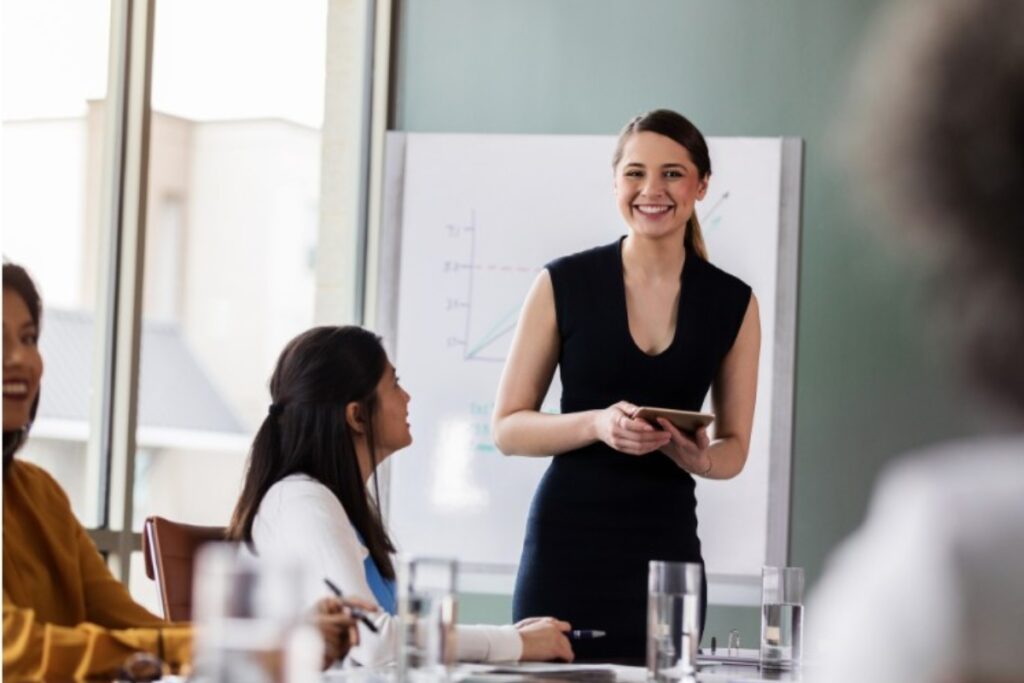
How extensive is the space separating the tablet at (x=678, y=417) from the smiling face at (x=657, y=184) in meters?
0.45

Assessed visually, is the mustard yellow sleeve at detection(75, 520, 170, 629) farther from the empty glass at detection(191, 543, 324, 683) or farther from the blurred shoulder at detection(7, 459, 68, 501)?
Answer: the empty glass at detection(191, 543, 324, 683)

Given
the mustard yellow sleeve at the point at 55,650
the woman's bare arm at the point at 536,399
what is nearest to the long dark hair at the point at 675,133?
the woman's bare arm at the point at 536,399

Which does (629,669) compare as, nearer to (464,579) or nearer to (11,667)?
(11,667)

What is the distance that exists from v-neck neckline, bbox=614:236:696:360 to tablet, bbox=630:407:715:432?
0.23 meters

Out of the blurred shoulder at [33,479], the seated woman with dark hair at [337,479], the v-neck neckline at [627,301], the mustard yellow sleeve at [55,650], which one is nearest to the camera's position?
the mustard yellow sleeve at [55,650]

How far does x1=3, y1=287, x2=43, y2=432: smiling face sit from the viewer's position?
1.95m

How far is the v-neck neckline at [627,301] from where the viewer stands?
3004 millimetres

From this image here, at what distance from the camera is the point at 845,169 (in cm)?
68

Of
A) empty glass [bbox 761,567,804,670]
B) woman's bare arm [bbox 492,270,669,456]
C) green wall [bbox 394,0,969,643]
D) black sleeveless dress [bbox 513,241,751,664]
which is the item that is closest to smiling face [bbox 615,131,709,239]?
black sleeveless dress [bbox 513,241,751,664]

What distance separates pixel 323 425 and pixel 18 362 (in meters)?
0.58

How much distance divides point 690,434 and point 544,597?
0.42 m

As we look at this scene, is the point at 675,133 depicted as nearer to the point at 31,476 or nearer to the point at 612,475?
the point at 612,475

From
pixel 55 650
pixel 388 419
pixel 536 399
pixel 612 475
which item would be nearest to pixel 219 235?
pixel 536 399

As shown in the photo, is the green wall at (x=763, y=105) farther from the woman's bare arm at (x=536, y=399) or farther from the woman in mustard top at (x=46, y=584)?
the woman in mustard top at (x=46, y=584)
